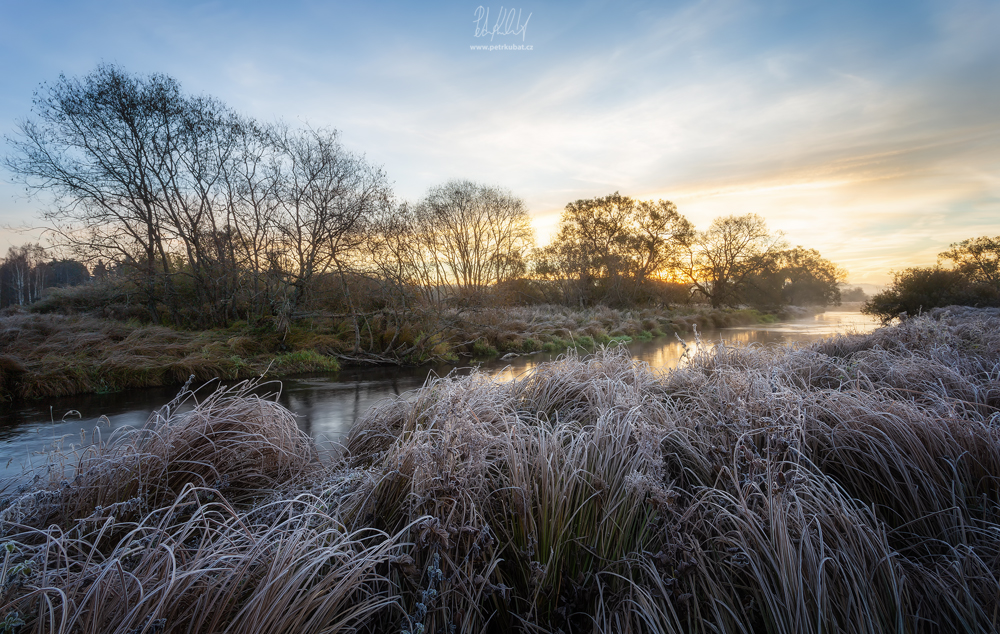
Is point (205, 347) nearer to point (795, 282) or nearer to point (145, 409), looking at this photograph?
point (145, 409)

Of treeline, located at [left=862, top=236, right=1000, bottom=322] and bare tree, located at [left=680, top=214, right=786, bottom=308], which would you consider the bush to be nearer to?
treeline, located at [left=862, top=236, right=1000, bottom=322]

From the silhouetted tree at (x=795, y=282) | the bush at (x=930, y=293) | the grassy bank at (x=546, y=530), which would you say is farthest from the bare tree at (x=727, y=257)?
the grassy bank at (x=546, y=530)

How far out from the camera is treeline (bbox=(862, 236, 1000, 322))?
14336 millimetres

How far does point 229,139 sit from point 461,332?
9368 millimetres

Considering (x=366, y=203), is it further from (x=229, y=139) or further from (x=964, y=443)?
(x=964, y=443)

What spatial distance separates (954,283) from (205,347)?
22.8m

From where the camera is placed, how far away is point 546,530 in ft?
7.06

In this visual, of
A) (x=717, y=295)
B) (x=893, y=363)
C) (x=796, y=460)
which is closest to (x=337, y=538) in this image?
(x=796, y=460)

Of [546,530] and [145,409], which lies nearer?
[546,530]

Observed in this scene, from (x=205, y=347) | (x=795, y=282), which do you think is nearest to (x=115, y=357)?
(x=205, y=347)

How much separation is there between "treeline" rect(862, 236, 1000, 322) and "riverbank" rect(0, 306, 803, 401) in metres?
9.44

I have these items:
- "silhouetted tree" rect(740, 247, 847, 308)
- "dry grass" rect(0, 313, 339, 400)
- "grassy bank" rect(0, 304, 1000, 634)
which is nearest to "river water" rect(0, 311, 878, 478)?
"dry grass" rect(0, 313, 339, 400)

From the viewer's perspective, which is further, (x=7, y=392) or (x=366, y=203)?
(x=366, y=203)

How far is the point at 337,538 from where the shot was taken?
6.53 feet
